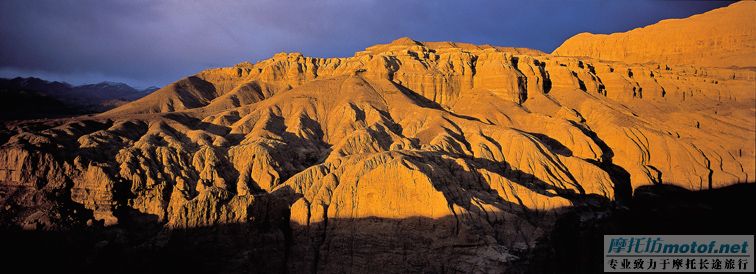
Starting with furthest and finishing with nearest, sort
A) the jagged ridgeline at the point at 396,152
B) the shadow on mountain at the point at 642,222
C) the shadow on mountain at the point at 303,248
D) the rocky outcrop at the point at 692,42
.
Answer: the rocky outcrop at the point at 692,42, the shadow on mountain at the point at 642,222, the jagged ridgeline at the point at 396,152, the shadow on mountain at the point at 303,248

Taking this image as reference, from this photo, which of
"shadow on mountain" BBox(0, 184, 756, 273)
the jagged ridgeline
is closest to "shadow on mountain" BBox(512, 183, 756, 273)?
"shadow on mountain" BBox(0, 184, 756, 273)

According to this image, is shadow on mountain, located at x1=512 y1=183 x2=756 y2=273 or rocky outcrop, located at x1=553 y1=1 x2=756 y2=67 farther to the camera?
rocky outcrop, located at x1=553 y1=1 x2=756 y2=67

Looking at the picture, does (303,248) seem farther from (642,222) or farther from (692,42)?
(692,42)

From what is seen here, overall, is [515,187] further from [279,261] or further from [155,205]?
[155,205]

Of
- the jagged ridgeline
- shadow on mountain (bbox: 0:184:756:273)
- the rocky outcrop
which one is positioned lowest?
shadow on mountain (bbox: 0:184:756:273)

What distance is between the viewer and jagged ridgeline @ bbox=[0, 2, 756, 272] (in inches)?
1795

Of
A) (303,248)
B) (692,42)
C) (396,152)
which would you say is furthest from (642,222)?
(692,42)

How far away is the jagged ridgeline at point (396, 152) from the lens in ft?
150

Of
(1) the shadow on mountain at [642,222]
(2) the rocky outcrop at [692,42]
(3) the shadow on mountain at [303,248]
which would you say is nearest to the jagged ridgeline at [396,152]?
(3) the shadow on mountain at [303,248]

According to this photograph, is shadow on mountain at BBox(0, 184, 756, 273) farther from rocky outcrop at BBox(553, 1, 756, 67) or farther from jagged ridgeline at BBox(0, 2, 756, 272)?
rocky outcrop at BBox(553, 1, 756, 67)

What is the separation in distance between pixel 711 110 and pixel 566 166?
2393cm

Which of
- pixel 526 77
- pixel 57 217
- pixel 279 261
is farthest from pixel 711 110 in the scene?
pixel 57 217

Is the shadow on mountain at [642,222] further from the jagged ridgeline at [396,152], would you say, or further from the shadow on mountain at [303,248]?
the jagged ridgeline at [396,152]

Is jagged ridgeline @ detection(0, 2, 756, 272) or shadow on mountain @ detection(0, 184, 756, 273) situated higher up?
jagged ridgeline @ detection(0, 2, 756, 272)
